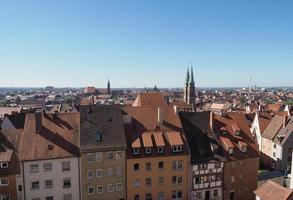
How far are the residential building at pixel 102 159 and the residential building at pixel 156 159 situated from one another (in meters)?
1.36

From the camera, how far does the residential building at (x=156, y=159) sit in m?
44.0

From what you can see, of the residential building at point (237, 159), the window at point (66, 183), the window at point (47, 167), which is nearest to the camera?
the window at point (47, 167)

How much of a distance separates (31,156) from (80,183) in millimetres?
7650

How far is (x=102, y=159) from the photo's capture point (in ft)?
Answer: 141

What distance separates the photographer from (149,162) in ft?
145

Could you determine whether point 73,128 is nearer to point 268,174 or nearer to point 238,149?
point 238,149

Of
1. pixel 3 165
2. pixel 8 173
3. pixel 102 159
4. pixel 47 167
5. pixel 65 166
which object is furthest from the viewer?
pixel 102 159

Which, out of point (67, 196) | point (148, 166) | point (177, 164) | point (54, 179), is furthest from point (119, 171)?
point (54, 179)

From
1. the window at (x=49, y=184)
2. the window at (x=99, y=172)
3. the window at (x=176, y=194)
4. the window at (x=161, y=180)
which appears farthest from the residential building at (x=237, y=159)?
the window at (x=49, y=184)

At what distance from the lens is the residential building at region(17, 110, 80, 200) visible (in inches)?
1603

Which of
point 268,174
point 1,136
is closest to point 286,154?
point 268,174

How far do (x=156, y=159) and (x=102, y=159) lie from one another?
308 inches

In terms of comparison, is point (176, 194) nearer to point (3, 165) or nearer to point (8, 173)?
point (8, 173)

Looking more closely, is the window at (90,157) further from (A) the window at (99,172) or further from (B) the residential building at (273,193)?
(B) the residential building at (273,193)
